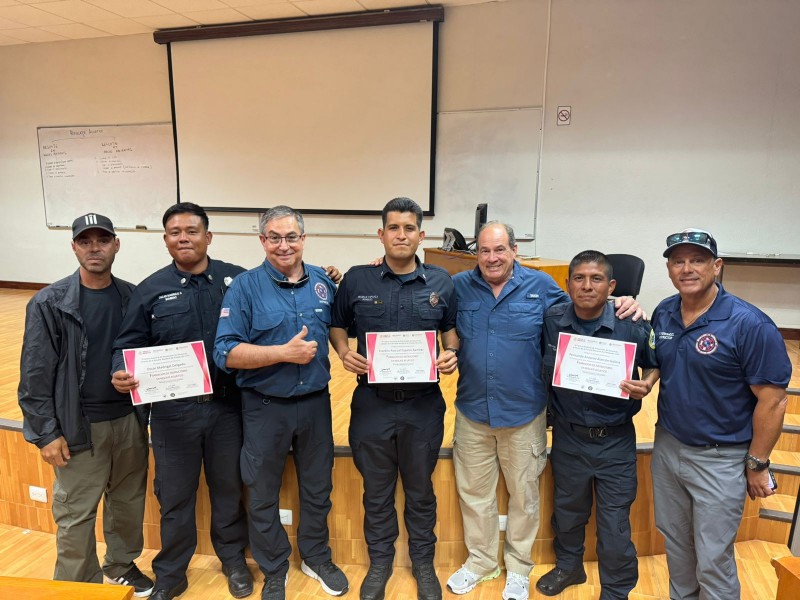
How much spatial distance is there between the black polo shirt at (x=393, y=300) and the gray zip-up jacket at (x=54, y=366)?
104 cm

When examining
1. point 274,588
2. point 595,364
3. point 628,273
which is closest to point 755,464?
point 595,364

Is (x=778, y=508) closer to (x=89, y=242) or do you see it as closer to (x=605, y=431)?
(x=605, y=431)

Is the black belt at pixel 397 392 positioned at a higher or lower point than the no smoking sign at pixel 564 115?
lower

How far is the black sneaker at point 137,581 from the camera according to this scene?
2.15m

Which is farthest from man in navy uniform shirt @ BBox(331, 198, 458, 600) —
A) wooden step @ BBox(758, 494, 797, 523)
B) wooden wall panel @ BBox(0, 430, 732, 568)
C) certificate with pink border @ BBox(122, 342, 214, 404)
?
wooden step @ BBox(758, 494, 797, 523)

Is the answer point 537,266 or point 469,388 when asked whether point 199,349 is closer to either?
point 469,388

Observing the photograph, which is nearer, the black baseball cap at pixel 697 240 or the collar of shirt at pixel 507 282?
the black baseball cap at pixel 697 240

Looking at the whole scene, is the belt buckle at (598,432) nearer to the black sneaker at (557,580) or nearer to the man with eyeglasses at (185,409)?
the black sneaker at (557,580)

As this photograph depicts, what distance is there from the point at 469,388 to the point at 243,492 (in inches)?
48.9

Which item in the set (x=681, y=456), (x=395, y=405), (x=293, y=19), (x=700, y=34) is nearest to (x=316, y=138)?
(x=293, y=19)

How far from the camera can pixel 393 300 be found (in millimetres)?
1976

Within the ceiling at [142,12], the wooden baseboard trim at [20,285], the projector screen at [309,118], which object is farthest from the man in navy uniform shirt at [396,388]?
the wooden baseboard trim at [20,285]

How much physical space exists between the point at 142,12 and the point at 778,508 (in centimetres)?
711

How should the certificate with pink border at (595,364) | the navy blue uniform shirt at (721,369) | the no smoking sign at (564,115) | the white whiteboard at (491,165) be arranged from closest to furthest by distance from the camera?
the navy blue uniform shirt at (721,369)
the certificate with pink border at (595,364)
the no smoking sign at (564,115)
the white whiteboard at (491,165)
